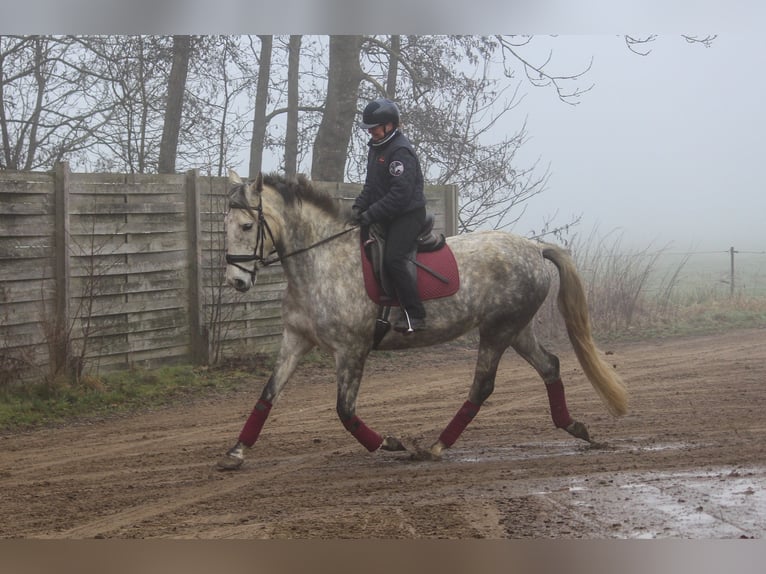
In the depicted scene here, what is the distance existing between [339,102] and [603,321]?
380 centimetres

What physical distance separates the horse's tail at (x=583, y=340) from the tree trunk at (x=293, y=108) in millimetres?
4901

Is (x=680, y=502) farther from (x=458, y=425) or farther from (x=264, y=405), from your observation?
(x=264, y=405)

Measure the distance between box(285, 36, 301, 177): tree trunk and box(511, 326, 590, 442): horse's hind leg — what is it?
16.3ft

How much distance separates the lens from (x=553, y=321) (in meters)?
10.4

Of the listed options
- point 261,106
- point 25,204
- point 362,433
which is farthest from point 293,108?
point 362,433

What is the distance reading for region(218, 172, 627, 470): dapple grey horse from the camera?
5281 millimetres

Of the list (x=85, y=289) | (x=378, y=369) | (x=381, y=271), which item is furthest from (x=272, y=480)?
(x=378, y=369)

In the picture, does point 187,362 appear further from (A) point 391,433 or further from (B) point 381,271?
(B) point 381,271

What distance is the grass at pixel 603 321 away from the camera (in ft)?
23.3

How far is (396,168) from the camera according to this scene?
17.2 ft

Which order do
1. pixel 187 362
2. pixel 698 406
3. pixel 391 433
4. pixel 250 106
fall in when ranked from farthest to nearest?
pixel 250 106, pixel 187 362, pixel 698 406, pixel 391 433

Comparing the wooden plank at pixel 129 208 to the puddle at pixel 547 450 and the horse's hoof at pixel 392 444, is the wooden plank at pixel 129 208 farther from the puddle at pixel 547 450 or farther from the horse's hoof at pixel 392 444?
the puddle at pixel 547 450

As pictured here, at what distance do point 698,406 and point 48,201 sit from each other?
5013 mm

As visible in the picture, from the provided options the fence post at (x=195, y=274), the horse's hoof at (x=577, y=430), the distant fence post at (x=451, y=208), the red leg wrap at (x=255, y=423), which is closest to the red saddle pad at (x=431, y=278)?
the red leg wrap at (x=255, y=423)
